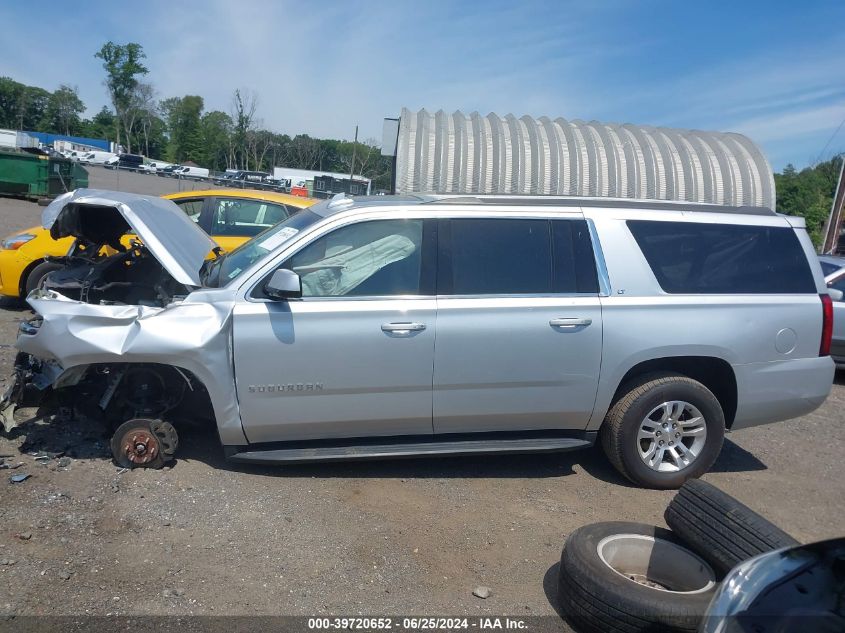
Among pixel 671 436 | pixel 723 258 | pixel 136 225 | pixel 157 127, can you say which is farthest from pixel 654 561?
pixel 157 127

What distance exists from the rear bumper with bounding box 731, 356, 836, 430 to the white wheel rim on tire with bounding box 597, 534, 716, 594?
5.73 ft

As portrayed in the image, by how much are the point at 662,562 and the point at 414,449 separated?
1.66 m

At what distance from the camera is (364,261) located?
4.49 meters

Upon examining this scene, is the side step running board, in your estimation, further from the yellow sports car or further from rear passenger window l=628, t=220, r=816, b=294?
the yellow sports car

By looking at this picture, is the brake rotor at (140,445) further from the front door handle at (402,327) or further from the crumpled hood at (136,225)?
the front door handle at (402,327)

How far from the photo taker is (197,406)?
189 inches

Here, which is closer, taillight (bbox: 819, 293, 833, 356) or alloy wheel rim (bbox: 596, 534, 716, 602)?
alloy wheel rim (bbox: 596, 534, 716, 602)

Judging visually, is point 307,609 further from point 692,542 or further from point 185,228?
point 185,228

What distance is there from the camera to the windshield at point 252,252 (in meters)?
4.61

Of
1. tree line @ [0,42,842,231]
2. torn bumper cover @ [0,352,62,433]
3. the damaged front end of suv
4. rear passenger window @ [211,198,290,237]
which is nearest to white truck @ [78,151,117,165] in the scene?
tree line @ [0,42,842,231]

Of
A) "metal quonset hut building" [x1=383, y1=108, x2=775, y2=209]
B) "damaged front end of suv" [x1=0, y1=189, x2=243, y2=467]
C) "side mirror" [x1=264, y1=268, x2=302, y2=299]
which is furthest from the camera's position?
"metal quonset hut building" [x1=383, y1=108, x2=775, y2=209]

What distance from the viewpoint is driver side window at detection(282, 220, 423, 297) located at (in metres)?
4.41

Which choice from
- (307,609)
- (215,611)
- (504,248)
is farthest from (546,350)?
(215,611)

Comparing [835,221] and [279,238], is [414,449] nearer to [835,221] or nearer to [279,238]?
[279,238]
